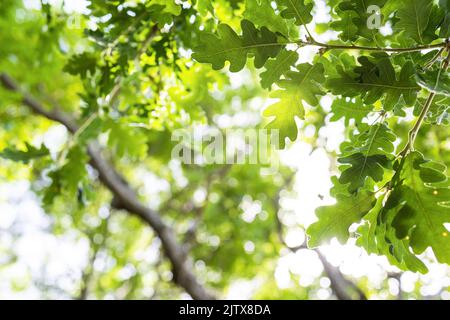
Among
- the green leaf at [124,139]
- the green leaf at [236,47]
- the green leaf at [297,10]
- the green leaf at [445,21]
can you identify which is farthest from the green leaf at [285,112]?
the green leaf at [124,139]

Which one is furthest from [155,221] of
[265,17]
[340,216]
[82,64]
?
[265,17]

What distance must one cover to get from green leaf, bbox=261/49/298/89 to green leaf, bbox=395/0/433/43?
39 centimetres

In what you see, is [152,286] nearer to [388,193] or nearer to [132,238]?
[132,238]

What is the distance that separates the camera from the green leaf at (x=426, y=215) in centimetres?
157

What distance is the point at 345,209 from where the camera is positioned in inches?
69.7

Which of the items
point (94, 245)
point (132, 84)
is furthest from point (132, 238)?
point (132, 84)

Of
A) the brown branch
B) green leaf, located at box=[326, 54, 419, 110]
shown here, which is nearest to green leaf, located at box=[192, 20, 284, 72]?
green leaf, located at box=[326, 54, 419, 110]

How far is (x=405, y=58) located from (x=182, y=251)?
5.05 meters

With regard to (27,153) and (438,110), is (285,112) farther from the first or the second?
(27,153)

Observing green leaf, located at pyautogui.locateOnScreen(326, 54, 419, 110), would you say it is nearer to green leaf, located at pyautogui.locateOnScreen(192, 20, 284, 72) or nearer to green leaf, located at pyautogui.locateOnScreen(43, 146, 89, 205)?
green leaf, located at pyautogui.locateOnScreen(192, 20, 284, 72)

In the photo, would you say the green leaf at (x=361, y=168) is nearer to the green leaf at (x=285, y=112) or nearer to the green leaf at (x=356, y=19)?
the green leaf at (x=285, y=112)

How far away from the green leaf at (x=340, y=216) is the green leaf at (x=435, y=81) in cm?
50

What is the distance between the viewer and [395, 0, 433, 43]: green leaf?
5.05 ft
